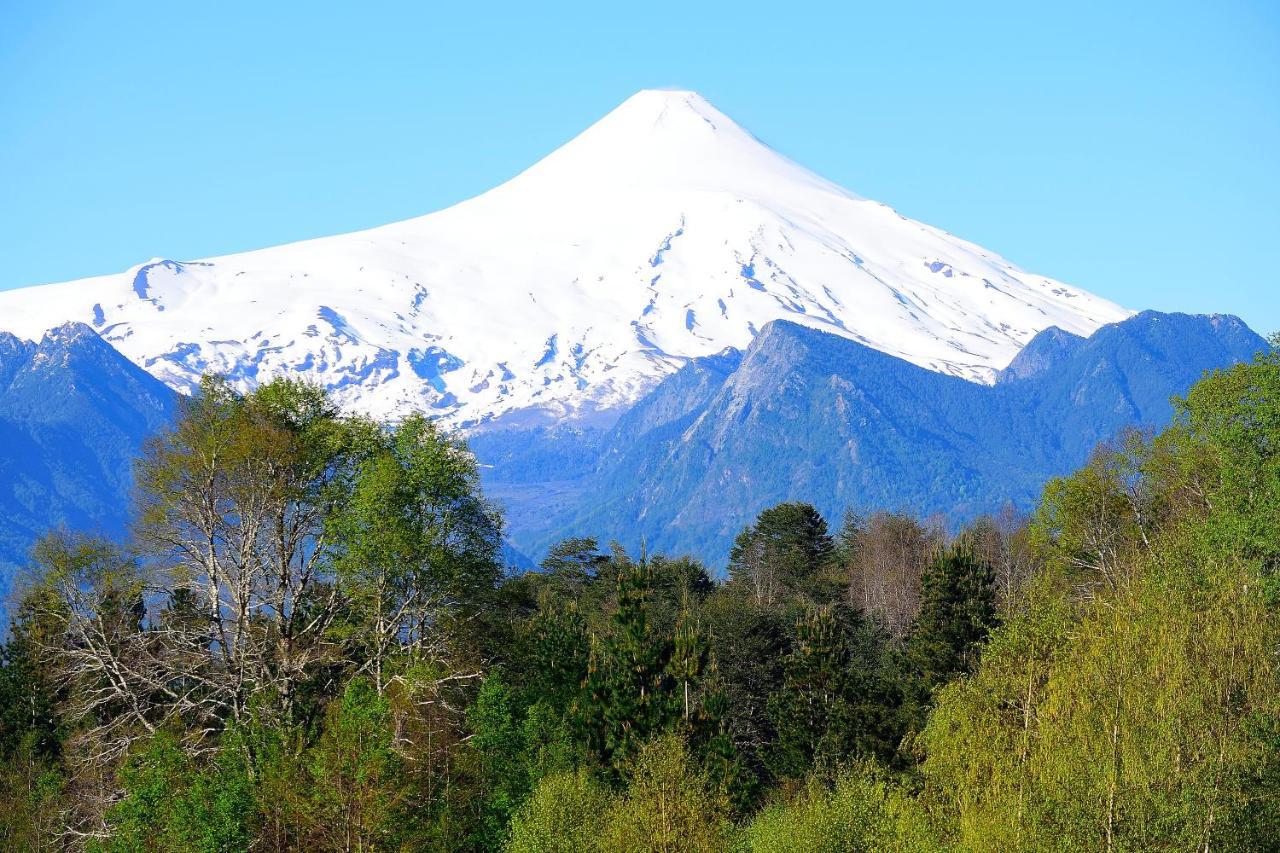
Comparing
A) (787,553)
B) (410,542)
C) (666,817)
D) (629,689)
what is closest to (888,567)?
(787,553)

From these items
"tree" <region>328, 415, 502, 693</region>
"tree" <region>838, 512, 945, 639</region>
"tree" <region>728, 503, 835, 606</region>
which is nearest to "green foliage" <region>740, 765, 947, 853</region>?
"tree" <region>328, 415, 502, 693</region>

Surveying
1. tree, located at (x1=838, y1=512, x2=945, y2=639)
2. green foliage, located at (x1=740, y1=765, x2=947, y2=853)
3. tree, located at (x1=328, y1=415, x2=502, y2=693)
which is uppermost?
tree, located at (x1=328, y1=415, x2=502, y2=693)

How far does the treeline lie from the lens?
3138 cm

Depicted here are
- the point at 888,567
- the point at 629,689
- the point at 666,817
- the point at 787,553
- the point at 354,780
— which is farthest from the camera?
the point at 888,567

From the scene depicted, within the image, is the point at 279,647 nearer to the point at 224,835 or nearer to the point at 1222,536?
the point at 224,835

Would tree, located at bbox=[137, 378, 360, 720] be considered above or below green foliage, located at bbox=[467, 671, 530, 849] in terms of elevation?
above

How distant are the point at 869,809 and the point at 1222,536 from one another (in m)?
16.5

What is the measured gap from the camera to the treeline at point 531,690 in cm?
3138

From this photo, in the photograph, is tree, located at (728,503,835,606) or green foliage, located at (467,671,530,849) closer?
green foliage, located at (467,671,530,849)

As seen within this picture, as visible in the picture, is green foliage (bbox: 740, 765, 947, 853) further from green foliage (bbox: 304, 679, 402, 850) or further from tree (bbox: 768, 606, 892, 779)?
tree (bbox: 768, 606, 892, 779)

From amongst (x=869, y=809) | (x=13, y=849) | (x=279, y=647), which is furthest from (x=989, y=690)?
(x=13, y=849)

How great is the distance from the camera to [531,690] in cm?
5397

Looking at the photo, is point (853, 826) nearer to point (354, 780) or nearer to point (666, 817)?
point (666, 817)

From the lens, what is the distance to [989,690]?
39906 millimetres
